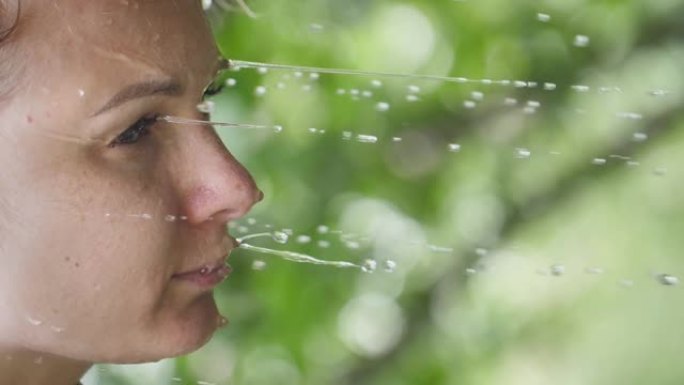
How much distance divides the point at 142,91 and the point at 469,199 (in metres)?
0.57

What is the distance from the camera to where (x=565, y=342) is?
44.3 inches

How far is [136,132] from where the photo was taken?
0.56 m

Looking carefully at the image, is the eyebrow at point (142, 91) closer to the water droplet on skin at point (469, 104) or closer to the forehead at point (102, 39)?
the forehead at point (102, 39)

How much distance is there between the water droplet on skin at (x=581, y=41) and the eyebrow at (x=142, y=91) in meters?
0.54

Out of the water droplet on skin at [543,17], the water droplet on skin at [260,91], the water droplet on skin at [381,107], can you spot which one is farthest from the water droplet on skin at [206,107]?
the water droplet on skin at [543,17]

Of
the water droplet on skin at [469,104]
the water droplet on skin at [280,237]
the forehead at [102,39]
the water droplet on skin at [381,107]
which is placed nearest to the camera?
the forehead at [102,39]

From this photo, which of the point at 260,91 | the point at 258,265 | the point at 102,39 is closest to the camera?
the point at 102,39

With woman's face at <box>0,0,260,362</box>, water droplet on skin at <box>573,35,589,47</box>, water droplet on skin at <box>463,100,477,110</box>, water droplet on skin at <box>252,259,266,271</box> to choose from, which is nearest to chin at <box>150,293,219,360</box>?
woman's face at <box>0,0,260,362</box>

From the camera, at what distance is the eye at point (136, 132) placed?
0.55 metres

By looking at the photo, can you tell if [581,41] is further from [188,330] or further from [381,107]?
[188,330]

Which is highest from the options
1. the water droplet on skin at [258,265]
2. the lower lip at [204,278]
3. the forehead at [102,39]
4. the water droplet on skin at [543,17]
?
the forehead at [102,39]

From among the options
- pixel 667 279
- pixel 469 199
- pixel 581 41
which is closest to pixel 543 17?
pixel 581 41

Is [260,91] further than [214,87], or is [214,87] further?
[260,91]

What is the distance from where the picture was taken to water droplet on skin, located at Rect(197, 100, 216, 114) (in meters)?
0.58
